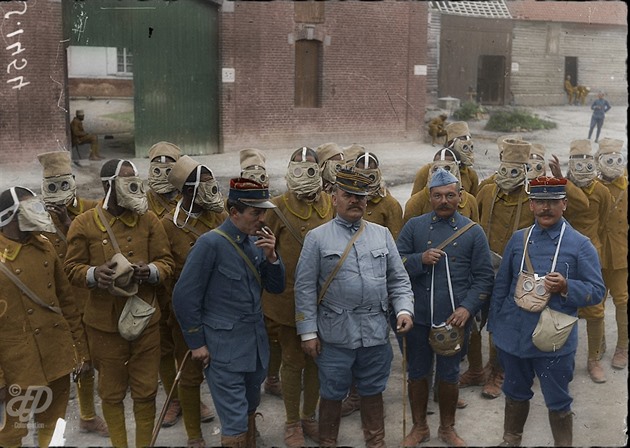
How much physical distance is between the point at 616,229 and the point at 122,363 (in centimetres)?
520

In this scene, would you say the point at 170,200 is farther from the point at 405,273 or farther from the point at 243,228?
the point at 405,273

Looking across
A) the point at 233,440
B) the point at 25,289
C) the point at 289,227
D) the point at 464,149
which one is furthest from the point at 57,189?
the point at 464,149

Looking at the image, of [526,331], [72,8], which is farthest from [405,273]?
[72,8]

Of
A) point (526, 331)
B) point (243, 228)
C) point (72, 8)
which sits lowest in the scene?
point (526, 331)

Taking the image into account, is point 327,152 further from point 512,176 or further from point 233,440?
point 233,440

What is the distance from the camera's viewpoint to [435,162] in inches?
272

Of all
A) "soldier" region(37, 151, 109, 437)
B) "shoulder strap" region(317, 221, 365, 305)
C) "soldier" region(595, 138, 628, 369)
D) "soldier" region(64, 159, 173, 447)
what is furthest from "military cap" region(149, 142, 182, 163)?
"soldier" region(595, 138, 628, 369)

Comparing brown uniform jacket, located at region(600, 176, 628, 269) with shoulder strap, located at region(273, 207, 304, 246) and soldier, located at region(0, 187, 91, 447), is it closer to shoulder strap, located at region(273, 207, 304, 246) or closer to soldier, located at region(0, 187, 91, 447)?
shoulder strap, located at region(273, 207, 304, 246)

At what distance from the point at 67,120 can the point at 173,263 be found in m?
13.1

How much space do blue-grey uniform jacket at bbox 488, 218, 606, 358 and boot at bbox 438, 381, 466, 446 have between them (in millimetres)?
611

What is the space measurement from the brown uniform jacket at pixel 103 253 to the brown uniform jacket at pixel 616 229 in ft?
15.3

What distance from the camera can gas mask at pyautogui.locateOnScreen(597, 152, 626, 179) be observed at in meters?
7.29

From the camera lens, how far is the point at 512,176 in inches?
262

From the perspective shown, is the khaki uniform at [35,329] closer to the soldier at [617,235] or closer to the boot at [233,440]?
the boot at [233,440]
